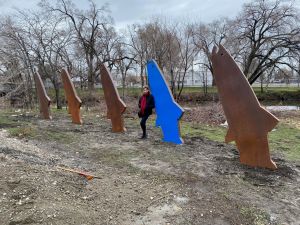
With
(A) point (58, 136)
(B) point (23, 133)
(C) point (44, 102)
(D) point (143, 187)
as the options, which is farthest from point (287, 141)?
(C) point (44, 102)

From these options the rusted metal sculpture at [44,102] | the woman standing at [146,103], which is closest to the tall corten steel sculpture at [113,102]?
the woman standing at [146,103]

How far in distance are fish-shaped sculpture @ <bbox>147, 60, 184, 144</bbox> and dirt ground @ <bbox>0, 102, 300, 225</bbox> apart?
1.96 ft

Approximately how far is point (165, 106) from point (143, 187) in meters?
3.70

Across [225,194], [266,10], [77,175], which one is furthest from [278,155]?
[266,10]

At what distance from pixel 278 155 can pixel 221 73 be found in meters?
2.70

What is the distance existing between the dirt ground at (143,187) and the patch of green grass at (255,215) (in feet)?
0.04

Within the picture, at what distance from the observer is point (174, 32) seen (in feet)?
92.1

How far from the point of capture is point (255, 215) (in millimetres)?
4508

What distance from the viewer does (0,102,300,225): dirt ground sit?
436cm

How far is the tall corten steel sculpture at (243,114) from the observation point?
6.50 meters

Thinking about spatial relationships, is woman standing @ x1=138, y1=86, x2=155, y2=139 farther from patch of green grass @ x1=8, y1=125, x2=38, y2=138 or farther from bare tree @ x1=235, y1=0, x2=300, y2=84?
bare tree @ x1=235, y1=0, x2=300, y2=84

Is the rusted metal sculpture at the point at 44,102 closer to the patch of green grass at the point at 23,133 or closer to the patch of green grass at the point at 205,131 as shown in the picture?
the patch of green grass at the point at 23,133

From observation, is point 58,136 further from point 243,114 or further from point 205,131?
point 243,114

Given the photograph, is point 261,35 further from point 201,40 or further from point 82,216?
point 82,216
